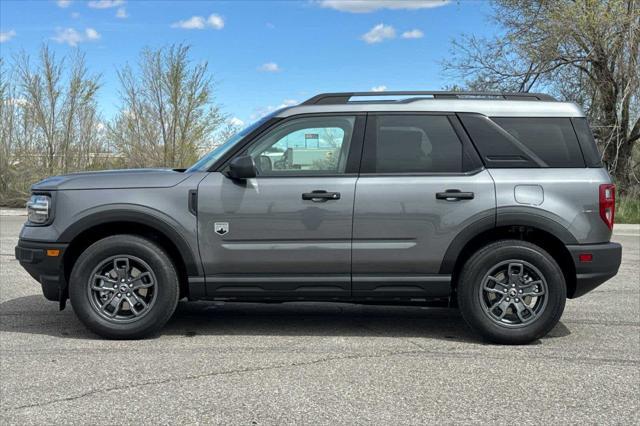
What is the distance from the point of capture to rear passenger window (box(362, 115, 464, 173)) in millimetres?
5129

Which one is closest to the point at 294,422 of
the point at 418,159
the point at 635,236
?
the point at 418,159

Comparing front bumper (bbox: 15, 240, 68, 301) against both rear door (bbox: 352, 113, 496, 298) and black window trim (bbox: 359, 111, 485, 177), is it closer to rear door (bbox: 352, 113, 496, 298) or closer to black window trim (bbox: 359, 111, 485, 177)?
rear door (bbox: 352, 113, 496, 298)

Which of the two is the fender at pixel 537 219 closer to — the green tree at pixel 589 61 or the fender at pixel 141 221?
the fender at pixel 141 221

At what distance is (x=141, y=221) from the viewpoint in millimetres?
5043

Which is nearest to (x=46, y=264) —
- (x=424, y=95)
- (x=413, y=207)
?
(x=413, y=207)

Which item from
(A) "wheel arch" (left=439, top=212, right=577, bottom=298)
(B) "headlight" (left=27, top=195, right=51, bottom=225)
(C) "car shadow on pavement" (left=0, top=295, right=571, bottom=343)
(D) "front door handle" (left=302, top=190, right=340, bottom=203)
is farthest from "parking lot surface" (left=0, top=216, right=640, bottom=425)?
(D) "front door handle" (left=302, top=190, right=340, bottom=203)

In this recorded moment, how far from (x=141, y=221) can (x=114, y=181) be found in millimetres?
432

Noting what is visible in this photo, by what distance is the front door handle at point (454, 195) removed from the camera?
500 centimetres

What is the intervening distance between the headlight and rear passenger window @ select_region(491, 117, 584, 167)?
12.5 feet

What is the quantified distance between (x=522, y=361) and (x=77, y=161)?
18.4 m

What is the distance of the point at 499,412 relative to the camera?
3.64 m

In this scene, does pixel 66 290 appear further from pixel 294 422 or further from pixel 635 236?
pixel 635 236

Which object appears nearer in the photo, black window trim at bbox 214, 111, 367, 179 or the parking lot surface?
the parking lot surface

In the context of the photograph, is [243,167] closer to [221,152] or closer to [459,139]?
[221,152]
